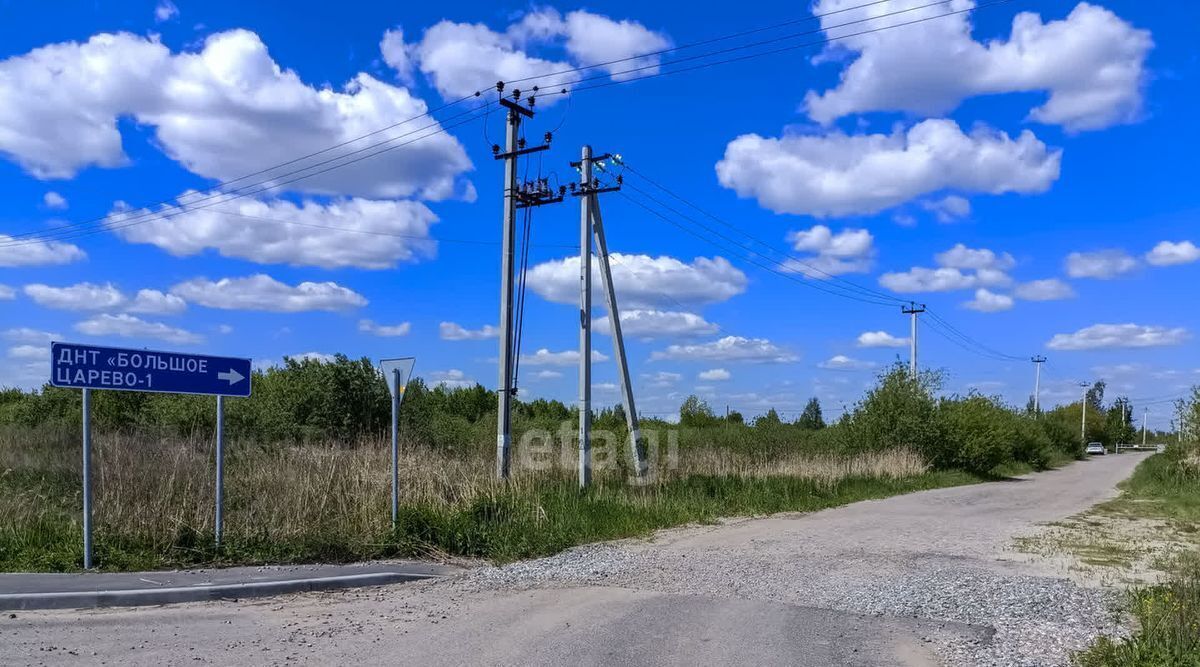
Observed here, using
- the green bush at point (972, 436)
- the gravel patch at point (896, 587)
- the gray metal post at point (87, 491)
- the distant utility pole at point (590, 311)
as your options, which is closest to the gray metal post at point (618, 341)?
the distant utility pole at point (590, 311)

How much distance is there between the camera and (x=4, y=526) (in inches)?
408

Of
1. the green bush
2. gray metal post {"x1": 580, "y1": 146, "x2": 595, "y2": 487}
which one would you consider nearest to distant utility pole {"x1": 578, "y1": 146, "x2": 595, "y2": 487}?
gray metal post {"x1": 580, "y1": 146, "x2": 595, "y2": 487}

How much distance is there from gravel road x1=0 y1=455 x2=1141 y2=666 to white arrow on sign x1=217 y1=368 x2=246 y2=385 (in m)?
3.46

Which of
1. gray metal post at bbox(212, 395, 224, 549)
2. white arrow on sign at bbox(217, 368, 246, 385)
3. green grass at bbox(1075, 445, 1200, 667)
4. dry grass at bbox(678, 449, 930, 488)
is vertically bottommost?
dry grass at bbox(678, 449, 930, 488)

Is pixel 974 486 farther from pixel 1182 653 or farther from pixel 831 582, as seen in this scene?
pixel 1182 653

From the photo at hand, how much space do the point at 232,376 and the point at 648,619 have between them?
643cm

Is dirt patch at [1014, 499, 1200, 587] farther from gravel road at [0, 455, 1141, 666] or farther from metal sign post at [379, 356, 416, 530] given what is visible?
metal sign post at [379, 356, 416, 530]

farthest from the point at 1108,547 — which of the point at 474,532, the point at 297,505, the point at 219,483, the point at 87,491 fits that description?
the point at 87,491

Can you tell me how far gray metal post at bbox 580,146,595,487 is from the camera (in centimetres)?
1986

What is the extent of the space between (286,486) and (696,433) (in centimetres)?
3138

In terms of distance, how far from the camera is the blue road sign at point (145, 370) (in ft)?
31.4

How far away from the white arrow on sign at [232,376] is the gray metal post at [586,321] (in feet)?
31.7

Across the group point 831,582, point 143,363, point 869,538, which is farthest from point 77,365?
point 869,538

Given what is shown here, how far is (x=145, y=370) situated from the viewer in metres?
10.3
